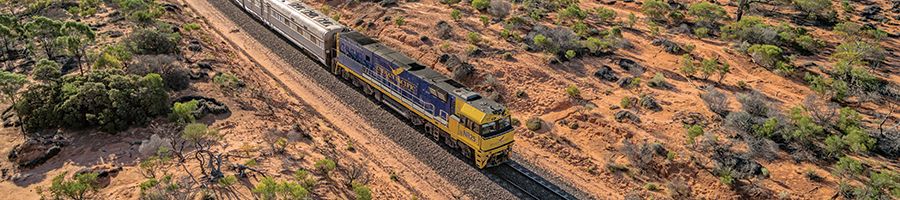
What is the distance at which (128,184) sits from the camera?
24.3 m

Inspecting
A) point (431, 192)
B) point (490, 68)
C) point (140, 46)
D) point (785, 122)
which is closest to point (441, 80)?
point (431, 192)

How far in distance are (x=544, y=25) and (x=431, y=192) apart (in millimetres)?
25320

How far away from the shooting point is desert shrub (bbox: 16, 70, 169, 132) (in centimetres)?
2848

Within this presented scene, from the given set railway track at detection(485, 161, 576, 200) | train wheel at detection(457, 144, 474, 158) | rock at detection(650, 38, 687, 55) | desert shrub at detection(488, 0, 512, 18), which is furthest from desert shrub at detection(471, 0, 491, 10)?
railway track at detection(485, 161, 576, 200)

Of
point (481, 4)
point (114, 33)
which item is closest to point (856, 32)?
point (481, 4)

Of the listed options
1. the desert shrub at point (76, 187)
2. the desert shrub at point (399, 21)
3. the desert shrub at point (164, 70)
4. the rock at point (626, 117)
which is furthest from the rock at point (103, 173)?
the rock at point (626, 117)

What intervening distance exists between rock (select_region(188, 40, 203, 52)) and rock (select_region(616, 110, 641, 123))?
99.9 ft

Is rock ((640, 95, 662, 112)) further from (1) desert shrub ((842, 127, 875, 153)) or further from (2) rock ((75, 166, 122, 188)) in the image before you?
(2) rock ((75, 166, 122, 188))

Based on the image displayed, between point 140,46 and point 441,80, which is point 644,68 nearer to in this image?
point 441,80

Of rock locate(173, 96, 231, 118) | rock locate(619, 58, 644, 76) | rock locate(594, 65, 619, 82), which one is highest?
rock locate(619, 58, 644, 76)

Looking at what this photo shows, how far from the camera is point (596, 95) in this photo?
3647cm

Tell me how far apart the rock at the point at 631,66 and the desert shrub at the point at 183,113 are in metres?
28.5

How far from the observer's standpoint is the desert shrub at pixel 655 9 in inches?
2031

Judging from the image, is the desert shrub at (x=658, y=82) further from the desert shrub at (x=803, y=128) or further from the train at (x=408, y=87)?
the train at (x=408, y=87)
